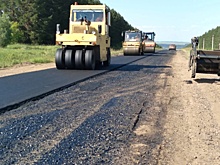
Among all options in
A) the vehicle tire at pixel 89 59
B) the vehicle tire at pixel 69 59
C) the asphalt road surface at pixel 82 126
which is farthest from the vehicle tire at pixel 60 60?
the asphalt road surface at pixel 82 126

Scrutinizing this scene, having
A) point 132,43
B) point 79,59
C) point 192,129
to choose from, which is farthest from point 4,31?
point 192,129

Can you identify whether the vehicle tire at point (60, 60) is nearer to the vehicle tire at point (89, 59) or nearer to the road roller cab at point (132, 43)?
the vehicle tire at point (89, 59)

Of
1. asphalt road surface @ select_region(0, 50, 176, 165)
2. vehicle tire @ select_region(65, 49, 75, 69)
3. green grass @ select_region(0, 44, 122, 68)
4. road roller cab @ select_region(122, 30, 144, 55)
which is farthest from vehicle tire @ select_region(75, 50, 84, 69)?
road roller cab @ select_region(122, 30, 144, 55)

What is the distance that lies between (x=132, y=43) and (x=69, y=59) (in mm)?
19045

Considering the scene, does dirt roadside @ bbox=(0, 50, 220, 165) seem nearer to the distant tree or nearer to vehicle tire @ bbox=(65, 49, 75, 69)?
vehicle tire @ bbox=(65, 49, 75, 69)

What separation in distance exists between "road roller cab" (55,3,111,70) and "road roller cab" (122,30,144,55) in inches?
652

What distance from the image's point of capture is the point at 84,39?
1431cm

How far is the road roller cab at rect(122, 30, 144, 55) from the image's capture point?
108ft

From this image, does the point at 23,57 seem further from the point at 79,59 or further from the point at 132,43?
the point at 132,43

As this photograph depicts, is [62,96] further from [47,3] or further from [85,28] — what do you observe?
[47,3]

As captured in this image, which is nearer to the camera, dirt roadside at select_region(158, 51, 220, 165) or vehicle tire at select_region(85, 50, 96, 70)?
dirt roadside at select_region(158, 51, 220, 165)

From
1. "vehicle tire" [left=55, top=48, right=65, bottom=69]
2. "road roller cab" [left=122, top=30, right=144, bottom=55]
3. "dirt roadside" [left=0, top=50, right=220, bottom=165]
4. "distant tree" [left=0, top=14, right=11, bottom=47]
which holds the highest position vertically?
"distant tree" [left=0, top=14, right=11, bottom=47]

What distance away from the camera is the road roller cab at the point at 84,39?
14445mm

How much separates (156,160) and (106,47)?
13.0 metres
